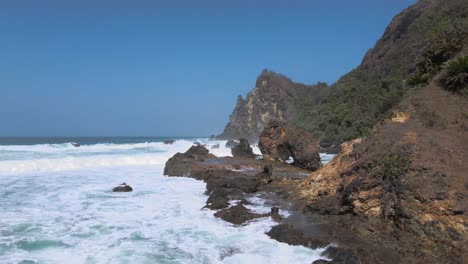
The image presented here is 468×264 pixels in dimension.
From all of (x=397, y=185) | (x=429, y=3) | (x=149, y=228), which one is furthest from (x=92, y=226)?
(x=429, y=3)

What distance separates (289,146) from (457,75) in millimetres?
13890

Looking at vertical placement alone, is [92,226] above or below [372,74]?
below

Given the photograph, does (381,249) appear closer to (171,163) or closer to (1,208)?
(1,208)

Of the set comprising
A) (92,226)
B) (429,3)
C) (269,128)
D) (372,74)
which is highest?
(429,3)

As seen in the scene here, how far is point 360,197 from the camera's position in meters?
10.4

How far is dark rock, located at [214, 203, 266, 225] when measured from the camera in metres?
11.0

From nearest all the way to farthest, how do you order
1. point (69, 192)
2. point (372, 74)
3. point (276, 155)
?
1. point (69, 192)
2. point (276, 155)
3. point (372, 74)

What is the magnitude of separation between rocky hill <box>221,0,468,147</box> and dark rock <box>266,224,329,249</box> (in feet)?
32.5

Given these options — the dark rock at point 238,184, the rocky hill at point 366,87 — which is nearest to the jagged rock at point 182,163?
the dark rock at point 238,184

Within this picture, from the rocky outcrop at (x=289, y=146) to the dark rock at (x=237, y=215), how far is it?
42.9 ft

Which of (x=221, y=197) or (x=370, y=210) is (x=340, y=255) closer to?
(x=370, y=210)

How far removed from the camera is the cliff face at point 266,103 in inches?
3839

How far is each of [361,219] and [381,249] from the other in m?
2.09

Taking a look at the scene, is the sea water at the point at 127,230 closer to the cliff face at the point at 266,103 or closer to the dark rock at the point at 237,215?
the dark rock at the point at 237,215
